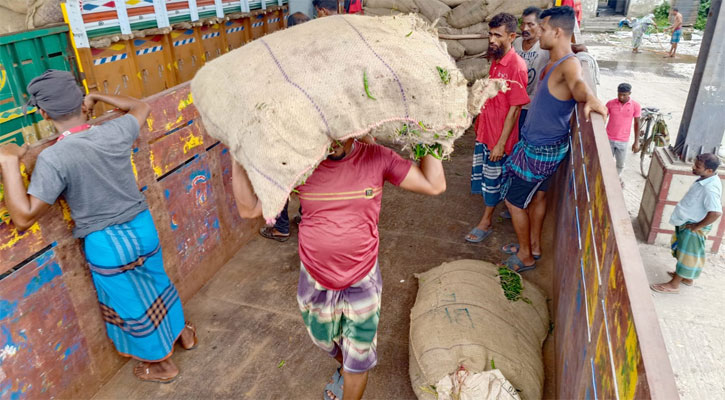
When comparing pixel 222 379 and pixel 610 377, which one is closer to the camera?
pixel 610 377

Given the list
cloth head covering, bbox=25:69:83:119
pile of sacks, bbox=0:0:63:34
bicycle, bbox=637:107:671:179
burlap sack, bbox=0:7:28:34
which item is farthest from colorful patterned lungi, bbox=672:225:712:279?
burlap sack, bbox=0:7:28:34

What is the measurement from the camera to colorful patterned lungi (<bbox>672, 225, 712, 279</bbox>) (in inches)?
186

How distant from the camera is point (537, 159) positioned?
11.9ft

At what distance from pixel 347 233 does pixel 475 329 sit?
44.2 inches

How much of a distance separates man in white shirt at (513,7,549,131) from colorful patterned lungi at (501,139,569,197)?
2.42 feet

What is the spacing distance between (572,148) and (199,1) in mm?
4070

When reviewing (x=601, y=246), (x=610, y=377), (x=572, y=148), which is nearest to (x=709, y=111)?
(x=572, y=148)

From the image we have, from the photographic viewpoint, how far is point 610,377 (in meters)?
A: 1.61

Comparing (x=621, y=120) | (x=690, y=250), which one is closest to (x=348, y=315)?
(x=690, y=250)

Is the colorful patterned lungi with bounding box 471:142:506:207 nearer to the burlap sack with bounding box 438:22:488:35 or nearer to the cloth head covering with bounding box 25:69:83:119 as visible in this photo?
the cloth head covering with bounding box 25:69:83:119

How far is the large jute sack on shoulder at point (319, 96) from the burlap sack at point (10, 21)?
3.48 meters

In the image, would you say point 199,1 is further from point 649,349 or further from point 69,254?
point 649,349

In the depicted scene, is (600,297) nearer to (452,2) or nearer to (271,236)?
(271,236)

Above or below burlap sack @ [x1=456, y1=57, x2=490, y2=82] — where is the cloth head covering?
above
